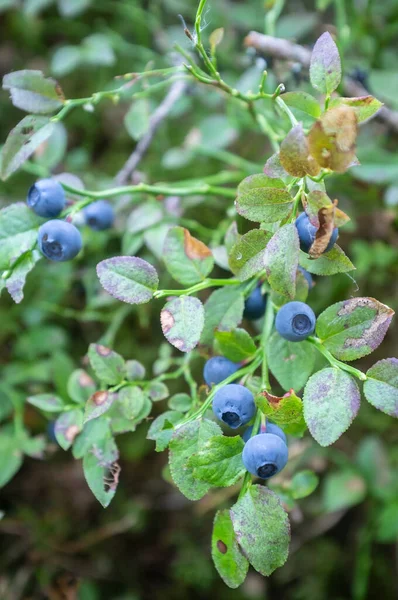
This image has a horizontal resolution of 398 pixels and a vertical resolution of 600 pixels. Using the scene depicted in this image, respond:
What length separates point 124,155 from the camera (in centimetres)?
189

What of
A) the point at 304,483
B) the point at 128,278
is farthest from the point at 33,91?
the point at 304,483

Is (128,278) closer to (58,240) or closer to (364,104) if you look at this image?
(58,240)

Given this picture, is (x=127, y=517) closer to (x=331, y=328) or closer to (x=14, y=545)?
(x=14, y=545)

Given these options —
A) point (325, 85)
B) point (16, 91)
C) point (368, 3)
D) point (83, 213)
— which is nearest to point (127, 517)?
point (83, 213)

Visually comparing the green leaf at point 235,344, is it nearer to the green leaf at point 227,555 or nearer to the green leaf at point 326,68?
the green leaf at point 227,555

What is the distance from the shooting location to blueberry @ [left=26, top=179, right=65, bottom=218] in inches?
34.2

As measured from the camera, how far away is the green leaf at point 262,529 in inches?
25.4

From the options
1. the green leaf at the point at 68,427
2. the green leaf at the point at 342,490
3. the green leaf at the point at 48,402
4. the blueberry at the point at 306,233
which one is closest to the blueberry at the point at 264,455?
the blueberry at the point at 306,233

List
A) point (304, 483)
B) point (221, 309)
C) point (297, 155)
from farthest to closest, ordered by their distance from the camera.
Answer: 1. point (304, 483)
2. point (221, 309)
3. point (297, 155)

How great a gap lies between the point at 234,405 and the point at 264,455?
0.25 feet

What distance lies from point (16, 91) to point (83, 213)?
0.30 m

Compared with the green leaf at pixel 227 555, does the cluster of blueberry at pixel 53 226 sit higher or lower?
higher

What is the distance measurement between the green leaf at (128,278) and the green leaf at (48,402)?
37 cm

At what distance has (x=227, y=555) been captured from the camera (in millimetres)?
697
